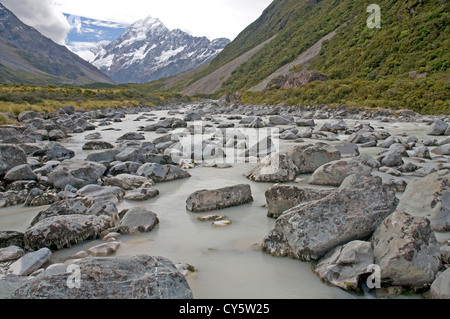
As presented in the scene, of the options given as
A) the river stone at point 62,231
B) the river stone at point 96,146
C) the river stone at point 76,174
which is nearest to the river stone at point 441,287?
the river stone at point 62,231

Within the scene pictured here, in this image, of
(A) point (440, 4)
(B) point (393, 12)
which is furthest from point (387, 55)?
(B) point (393, 12)

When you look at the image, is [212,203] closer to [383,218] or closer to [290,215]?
[290,215]

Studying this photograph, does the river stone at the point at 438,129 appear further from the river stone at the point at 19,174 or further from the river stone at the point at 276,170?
the river stone at the point at 19,174

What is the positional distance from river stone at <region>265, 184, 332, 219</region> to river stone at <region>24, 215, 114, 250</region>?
8.73ft

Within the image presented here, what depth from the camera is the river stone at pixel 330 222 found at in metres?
3.82

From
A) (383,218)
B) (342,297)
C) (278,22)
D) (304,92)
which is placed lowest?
(342,297)

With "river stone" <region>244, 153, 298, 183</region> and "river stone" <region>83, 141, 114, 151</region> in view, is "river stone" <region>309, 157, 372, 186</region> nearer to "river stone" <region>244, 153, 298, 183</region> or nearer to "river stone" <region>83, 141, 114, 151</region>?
"river stone" <region>244, 153, 298, 183</region>

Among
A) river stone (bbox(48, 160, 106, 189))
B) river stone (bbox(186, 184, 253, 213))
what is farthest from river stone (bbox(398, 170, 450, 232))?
river stone (bbox(48, 160, 106, 189))

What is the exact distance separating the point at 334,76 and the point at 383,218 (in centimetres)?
4651

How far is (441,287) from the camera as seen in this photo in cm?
292

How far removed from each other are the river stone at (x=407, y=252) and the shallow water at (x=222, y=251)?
0.50 meters

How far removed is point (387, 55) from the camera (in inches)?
1614

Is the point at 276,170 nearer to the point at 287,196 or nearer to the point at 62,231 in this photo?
the point at 287,196

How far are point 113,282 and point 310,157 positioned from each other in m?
6.64
